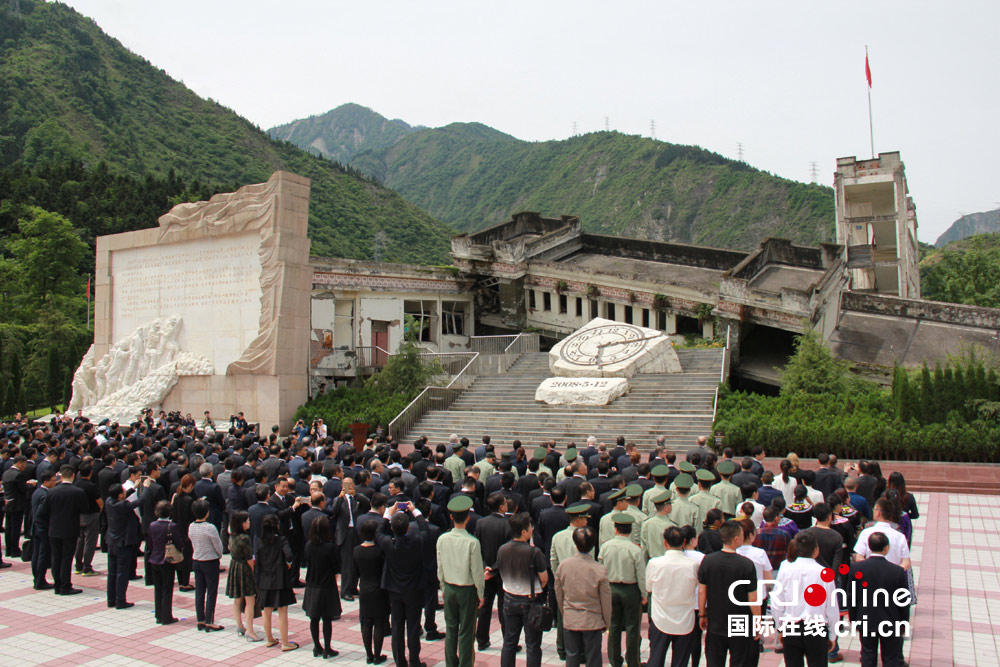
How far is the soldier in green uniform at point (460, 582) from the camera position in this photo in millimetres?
6898

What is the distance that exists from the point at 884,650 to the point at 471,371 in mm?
21404

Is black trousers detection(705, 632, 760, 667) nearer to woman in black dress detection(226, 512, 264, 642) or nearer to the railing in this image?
woman in black dress detection(226, 512, 264, 642)

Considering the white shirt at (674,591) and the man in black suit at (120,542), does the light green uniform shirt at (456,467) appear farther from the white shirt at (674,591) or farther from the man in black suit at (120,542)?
the white shirt at (674,591)

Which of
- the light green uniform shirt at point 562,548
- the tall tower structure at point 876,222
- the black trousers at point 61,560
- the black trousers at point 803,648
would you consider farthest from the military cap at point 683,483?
the tall tower structure at point 876,222

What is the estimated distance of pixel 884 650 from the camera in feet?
21.9

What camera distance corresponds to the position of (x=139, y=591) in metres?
10.5

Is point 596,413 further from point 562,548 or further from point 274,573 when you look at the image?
point 562,548

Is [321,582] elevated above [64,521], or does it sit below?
below

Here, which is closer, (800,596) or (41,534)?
(800,596)

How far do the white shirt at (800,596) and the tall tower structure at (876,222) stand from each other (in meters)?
28.5

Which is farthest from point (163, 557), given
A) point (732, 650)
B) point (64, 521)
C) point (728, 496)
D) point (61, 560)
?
point (728, 496)

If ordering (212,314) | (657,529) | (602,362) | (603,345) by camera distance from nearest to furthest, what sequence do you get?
(657,529), (602,362), (603,345), (212,314)

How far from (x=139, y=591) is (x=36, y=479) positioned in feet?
10.2

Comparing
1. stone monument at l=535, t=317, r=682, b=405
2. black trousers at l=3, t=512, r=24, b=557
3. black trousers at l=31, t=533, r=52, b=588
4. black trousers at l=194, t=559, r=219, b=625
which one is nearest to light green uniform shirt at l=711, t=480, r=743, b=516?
black trousers at l=194, t=559, r=219, b=625
